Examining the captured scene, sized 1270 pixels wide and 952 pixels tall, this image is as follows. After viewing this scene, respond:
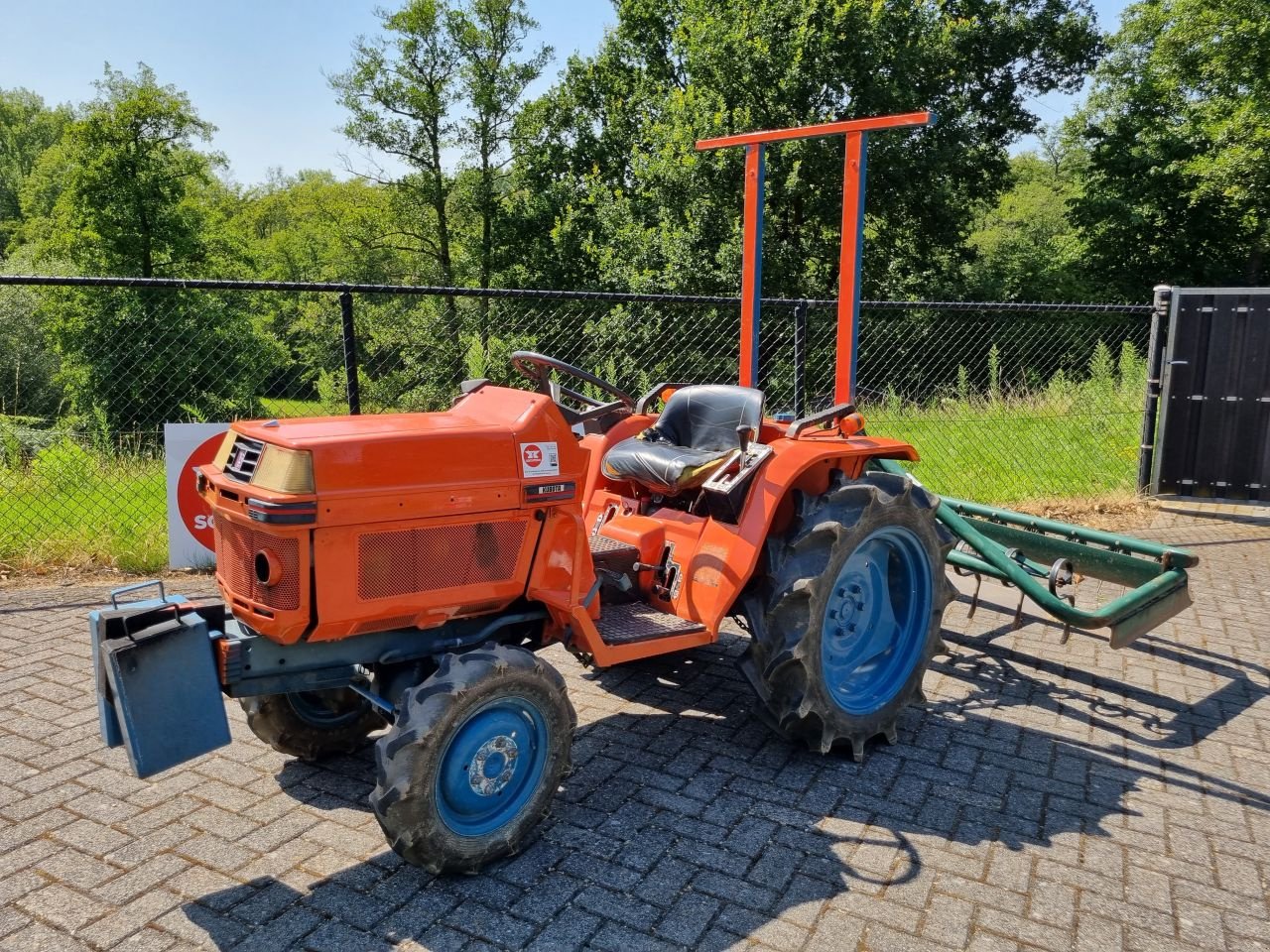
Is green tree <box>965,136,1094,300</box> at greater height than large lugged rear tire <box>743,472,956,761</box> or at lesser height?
greater

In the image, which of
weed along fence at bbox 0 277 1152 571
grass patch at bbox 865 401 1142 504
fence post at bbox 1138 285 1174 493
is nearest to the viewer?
weed along fence at bbox 0 277 1152 571

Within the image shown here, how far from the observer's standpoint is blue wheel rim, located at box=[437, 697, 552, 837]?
9.47 ft

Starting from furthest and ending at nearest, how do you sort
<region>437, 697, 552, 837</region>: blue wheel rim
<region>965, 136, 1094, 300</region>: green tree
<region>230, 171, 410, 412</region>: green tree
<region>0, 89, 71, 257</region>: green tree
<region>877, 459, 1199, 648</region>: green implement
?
1. <region>0, 89, 71, 257</region>: green tree
2. <region>965, 136, 1094, 300</region>: green tree
3. <region>230, 171, 410, 412</region>: green tree
4. <region>877, 459, 1199, 648</region>: green implement
5. <region>437, 697, 552, 837</region>: blue wheel rim

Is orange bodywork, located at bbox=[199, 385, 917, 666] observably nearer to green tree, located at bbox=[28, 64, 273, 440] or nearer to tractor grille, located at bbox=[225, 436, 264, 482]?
tractor grille, located at bbox=[225, 436, 264, 482]

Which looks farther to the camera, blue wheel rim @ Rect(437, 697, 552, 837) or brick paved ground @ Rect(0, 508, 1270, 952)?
blue wheel rim @ Rect(437, 697, 552, 837)

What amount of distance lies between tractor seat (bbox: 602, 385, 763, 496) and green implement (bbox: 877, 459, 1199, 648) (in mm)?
857

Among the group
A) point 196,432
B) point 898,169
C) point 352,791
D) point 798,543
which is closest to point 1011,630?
point 798,543

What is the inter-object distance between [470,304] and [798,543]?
2129 cm

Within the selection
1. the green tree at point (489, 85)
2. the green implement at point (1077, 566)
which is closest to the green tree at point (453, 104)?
the green tree at point (489, 85)

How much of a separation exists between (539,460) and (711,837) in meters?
1.36


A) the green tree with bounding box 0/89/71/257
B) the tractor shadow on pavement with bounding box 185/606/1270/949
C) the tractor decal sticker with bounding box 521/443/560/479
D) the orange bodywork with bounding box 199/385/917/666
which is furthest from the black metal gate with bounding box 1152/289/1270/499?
the green tree with bounding box 0/89/71/257

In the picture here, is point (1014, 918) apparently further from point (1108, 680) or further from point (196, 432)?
point (196, 432)

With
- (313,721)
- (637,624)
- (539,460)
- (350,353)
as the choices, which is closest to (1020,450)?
(350,353)

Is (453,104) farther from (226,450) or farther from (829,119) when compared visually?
(226,450)
